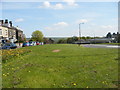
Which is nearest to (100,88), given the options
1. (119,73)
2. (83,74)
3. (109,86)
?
(109,86)

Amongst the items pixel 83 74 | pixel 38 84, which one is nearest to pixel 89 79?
pixel 83 74

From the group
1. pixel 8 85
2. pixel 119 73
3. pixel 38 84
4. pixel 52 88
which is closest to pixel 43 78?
pixel 38 84

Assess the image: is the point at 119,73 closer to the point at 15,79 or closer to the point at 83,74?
the point at 83,74

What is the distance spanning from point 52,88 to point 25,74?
1.99 m

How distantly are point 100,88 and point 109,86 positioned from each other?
433mm

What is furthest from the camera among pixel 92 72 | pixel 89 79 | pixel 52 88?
pixel 92 72

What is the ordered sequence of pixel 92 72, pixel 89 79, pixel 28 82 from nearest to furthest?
1. pixel 28 82
2. pixel 89 79
3. pixel 92 72

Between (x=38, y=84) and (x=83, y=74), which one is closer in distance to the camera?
(x=38, y=84)

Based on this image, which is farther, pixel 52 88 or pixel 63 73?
pixel 63 73

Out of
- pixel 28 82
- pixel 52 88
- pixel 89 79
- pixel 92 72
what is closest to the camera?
pixel 52 88

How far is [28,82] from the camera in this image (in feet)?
18.4

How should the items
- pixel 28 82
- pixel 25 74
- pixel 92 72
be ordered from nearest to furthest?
1. pixel 28 82
2. pixel 25 74
3. pixel 92 72

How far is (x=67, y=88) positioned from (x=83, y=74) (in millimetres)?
1840

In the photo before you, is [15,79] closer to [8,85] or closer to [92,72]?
[8,85]
